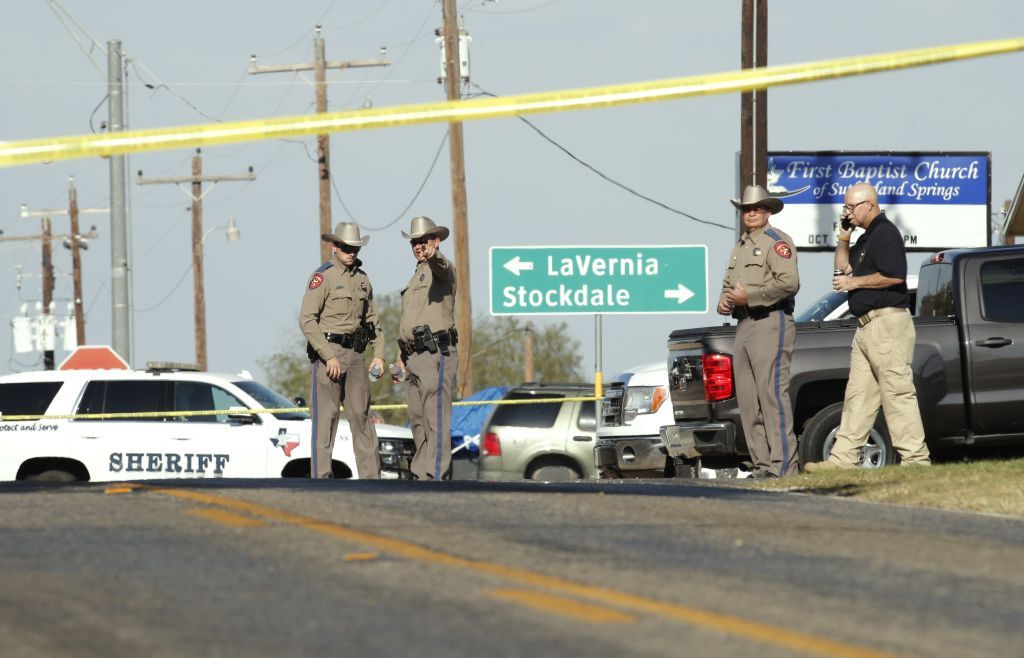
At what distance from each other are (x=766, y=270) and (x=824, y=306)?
3.72 meters

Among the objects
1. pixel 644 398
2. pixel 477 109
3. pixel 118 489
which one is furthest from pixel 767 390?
pixel 644 398

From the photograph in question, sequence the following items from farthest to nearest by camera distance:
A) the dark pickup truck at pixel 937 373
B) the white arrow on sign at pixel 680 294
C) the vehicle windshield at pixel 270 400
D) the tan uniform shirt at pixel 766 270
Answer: the white arrow on sign at pixel 680 294, the vehicle windshield at pixel 270 400, the dark pickup truck at pixel 937 373, the tan uniform shirt at pixel 766 270

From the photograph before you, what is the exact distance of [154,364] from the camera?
18.2 m

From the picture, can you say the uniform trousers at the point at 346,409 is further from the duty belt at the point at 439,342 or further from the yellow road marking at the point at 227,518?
the yellow road marking at the point at 227,518

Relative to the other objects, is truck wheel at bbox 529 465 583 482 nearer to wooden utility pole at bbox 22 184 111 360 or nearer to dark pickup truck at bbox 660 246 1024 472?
dark pickup truck at bbox 660 246 1024 472

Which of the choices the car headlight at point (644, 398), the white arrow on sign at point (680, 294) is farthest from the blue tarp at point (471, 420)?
the car headlight at point (644, 398)

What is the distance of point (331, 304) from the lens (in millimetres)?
13547

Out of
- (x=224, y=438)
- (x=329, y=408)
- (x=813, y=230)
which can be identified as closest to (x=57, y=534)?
(x=329, y=408)

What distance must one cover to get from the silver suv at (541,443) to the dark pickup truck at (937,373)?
7464 millimetres

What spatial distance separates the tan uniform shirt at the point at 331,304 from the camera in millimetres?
13445

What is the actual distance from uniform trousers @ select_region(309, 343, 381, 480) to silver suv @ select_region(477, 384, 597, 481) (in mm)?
7303

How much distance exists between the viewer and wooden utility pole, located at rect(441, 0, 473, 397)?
3334 cm

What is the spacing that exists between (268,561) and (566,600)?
54.9 inches

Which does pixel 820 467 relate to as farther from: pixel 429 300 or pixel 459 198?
pixel 459 198
